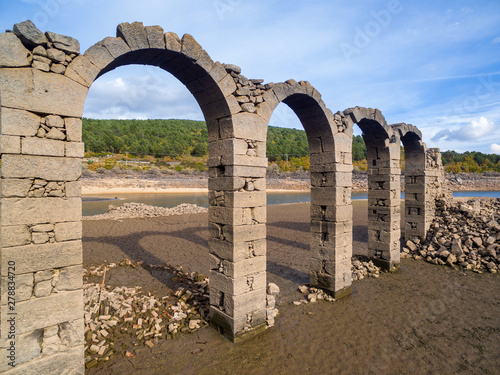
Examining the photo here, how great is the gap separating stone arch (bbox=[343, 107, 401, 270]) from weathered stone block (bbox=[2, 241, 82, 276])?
27.0 feet

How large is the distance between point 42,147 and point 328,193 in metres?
5.92

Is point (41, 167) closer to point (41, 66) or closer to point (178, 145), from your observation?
point (41, 66)

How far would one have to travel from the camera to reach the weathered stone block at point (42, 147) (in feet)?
11.7

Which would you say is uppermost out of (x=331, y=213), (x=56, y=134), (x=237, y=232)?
(x=56, y=134)

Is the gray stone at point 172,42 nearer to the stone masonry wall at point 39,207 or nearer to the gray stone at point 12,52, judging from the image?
the stone masonry wall at point 39,207

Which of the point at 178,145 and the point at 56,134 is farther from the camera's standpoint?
the point at 178,145

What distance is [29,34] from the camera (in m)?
3.54

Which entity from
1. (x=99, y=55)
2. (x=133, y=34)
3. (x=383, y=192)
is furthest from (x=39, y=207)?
(x=383, y=192)

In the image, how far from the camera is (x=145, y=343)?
5.05m

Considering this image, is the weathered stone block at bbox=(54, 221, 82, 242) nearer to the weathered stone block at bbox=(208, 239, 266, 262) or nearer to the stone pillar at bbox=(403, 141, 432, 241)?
the weathered stone block at bbox=(208, 239, 266, 262)

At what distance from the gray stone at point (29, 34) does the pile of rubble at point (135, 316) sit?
460 centimetres

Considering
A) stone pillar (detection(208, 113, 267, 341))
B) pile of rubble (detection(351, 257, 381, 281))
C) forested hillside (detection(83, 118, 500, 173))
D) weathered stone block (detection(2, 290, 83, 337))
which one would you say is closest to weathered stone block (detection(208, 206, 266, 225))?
stone pillar (detection(208, 113, 267, 341))

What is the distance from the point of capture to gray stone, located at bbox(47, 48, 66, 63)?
3.72 m

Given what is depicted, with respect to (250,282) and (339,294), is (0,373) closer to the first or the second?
(250,282)
